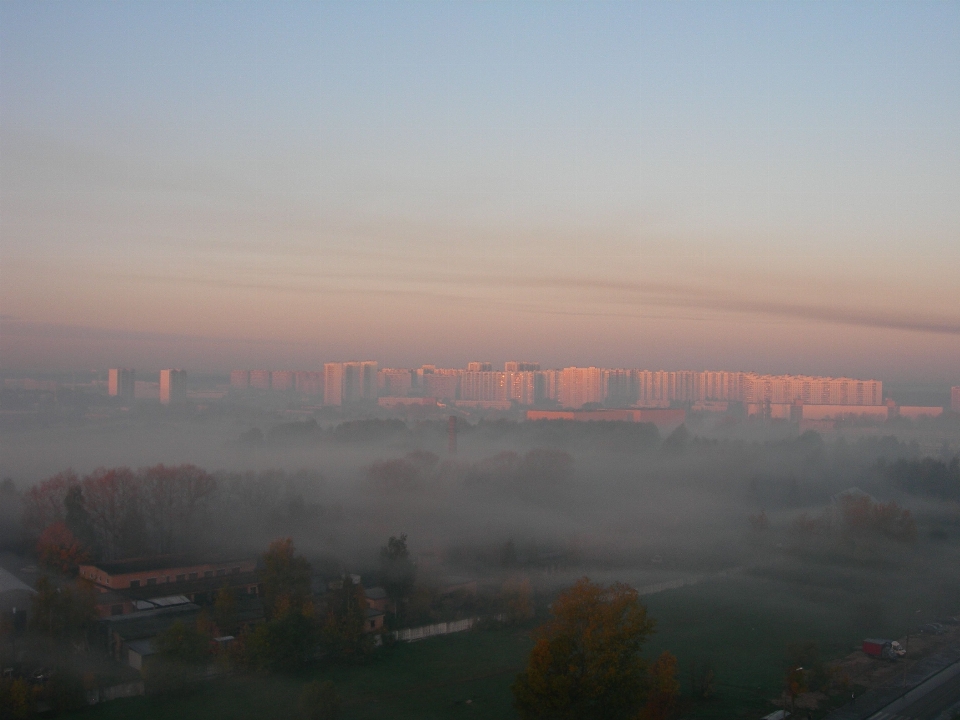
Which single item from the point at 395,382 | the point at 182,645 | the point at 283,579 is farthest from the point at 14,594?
the point at 395,382

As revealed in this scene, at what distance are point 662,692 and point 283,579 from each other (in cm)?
526

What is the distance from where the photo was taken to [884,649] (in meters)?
9.99

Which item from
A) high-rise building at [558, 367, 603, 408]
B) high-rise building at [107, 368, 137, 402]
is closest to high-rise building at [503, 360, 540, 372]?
high-rise building at [558, 367, 603, 408]

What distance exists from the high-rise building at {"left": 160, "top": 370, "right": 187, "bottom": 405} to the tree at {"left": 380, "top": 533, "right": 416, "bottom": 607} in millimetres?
13333

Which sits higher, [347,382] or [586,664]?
[347,382]

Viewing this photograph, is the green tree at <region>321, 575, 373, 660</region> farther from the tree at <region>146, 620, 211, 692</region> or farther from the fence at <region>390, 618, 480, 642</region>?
the tree at <region>146, 620, 211, 692</region>

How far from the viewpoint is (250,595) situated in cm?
1198

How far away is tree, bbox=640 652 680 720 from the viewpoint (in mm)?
7152

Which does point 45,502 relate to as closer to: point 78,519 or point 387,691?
point 78,519

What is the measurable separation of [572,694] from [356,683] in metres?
2.96

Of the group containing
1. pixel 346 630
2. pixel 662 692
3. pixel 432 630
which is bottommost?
pixel 432 630

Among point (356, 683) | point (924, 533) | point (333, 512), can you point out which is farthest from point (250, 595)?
point (924, 533)

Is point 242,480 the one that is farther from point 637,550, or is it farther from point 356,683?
point 356,683

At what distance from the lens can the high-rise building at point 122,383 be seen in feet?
70.6
